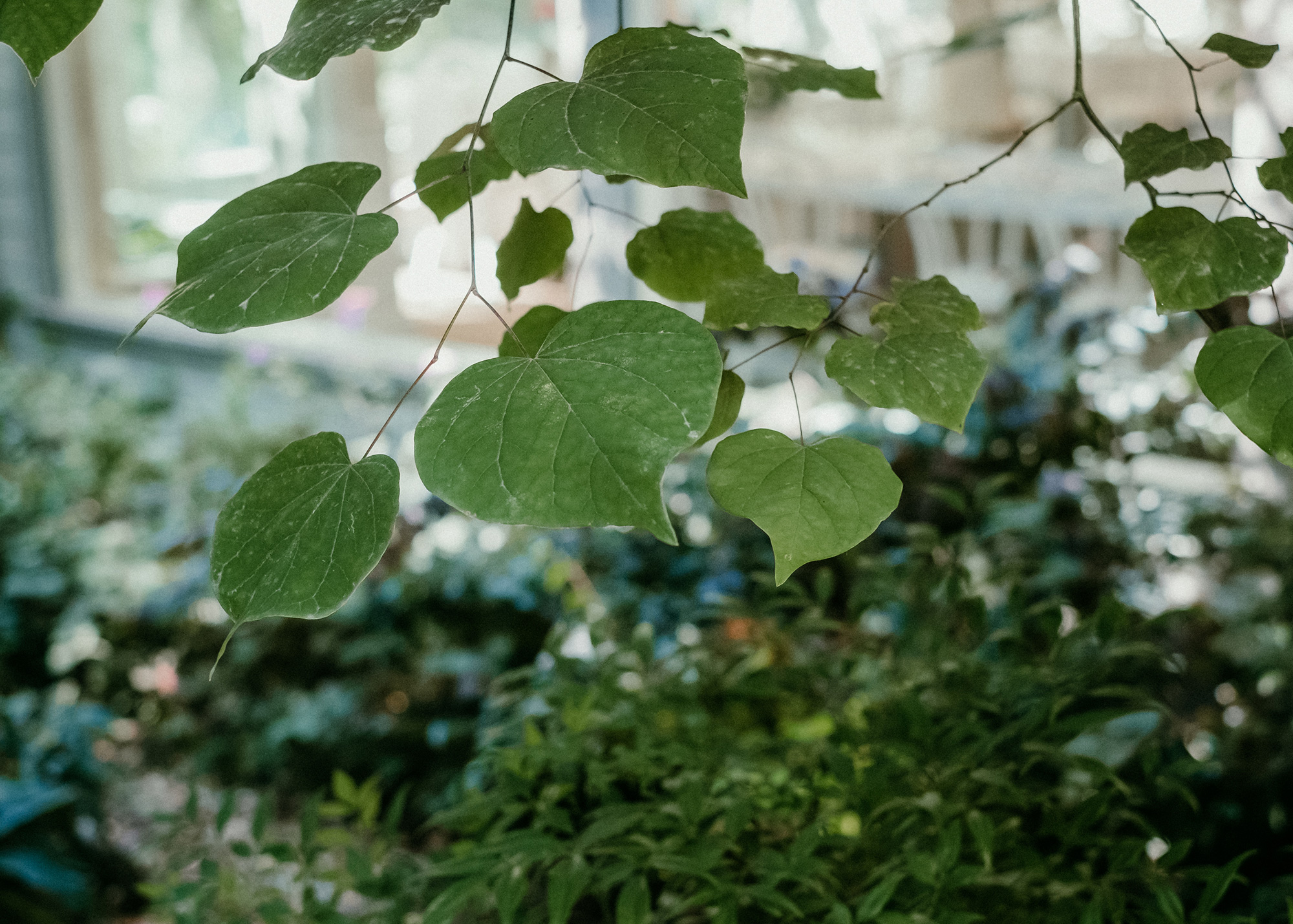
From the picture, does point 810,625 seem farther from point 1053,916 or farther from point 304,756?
point 304,756

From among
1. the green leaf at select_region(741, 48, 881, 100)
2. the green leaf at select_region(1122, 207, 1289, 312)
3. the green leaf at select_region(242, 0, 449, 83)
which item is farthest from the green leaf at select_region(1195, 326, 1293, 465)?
the green leaf at select_region(242, 0, 449, 83)

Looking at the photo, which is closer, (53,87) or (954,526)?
(954,526)

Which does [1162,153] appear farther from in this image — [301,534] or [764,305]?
[301,534]

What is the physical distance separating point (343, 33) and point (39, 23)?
0.38 feet

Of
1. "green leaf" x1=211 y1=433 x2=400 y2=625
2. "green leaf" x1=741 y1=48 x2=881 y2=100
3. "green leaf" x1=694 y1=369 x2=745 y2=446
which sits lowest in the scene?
"green leaf" x1=694 y1=369 x2=745 y2=446

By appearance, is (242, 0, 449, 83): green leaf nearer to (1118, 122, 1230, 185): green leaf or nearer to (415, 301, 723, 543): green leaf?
(415, 301, 723, 543): green leaf

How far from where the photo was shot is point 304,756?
5.58 ft

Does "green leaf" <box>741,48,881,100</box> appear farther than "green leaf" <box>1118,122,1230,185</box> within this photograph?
Yes

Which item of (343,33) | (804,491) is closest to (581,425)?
(804,491)

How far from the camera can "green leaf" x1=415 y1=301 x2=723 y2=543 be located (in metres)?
0.31

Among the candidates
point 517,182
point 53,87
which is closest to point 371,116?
point 517,182

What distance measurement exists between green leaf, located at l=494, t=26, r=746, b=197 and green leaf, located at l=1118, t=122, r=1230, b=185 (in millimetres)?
203

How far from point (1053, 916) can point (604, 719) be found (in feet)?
1.23

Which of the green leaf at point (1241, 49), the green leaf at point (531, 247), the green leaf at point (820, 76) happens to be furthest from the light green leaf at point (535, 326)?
the green leaf at point (1241, 49)
